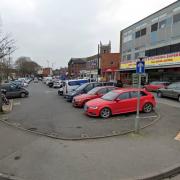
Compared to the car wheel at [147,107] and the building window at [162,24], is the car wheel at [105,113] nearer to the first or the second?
the car wheel at [147,107]

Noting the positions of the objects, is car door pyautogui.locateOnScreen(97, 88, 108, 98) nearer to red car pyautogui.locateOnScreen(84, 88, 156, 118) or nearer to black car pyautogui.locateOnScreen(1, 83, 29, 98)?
red car pyautogui.locateOnScreen(84, 88, 156, 118)

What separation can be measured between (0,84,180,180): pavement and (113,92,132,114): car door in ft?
11.0

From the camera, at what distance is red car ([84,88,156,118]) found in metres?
Answer: 11.8

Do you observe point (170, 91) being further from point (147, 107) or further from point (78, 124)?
point (78, 124)

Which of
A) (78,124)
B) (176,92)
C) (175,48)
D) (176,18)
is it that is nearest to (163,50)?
(175,48)

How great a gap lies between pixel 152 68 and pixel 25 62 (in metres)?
82.8

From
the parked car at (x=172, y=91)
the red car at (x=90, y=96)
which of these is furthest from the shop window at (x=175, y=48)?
the red car at (x=90, y=96)

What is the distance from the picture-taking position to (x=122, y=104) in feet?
39.9

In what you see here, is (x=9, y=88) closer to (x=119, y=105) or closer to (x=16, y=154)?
(x=119, y=105)

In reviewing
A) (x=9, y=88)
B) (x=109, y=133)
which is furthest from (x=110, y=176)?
(x=9, y=88)

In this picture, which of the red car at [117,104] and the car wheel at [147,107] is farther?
the car wheel at [147,107]

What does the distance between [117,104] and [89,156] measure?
5.93 m

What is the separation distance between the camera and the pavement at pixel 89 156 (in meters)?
5.38

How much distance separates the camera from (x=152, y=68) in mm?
33156
